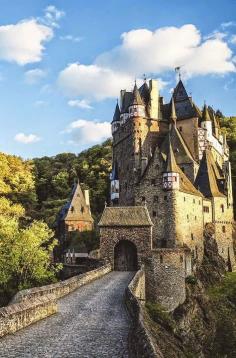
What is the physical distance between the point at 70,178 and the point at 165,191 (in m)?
48.5

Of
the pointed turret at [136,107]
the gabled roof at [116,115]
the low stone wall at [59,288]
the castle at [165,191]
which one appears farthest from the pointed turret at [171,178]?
the gabled roof at [116,115]

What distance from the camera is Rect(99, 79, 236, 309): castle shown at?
41.3 m

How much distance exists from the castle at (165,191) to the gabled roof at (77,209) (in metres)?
4.35

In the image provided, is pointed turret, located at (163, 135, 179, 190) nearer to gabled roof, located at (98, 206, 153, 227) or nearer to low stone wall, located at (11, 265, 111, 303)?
gabled roof, located at (98, 206, 153, 227)

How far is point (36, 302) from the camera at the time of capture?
18.0 meters

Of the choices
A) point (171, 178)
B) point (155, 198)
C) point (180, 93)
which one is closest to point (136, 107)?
point (180, 93)

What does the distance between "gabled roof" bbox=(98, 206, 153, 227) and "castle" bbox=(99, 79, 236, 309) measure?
93 mm

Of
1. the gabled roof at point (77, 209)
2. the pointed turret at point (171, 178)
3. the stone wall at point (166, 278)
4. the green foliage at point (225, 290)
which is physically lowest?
the green foliage at point (225, 290)

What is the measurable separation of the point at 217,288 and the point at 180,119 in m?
26.5

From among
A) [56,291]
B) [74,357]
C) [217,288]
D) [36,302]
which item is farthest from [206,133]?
[74,357]

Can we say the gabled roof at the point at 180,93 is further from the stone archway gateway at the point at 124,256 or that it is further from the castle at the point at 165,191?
the stone archway gateway at the point at 124,256

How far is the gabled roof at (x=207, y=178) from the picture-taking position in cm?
5934

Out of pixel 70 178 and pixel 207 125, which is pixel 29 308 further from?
pixel 70 178

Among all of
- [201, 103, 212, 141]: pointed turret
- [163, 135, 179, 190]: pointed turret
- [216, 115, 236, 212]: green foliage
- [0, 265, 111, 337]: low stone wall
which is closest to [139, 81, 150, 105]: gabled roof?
[201, 103, 212, 141]: pointed turret
